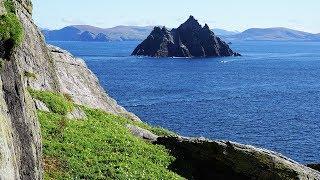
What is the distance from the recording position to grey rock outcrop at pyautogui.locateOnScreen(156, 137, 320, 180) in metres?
30.2

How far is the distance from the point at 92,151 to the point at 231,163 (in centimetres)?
888

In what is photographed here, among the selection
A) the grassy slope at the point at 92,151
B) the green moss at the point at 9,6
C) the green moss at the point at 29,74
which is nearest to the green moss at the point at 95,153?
the grassy slope at the point at 92,151

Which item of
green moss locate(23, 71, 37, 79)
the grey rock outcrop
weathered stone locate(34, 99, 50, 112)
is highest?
green moss locate(23, 71, 37, 79)

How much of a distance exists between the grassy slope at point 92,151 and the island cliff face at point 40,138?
1638 millimetres

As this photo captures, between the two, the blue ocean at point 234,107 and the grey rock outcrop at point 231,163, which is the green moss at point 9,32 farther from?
the blue ocean at point 234,107

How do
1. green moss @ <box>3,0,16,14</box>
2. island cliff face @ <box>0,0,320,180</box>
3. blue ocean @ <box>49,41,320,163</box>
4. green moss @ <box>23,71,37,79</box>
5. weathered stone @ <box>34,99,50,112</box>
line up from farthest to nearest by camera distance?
1. blue ocean @ <box>49,41,320,163</box>
2. green moss @ <box>23,71,37,79</box>
3. weathered stone @ <box>34,99,50,112</box>
4. green moss @ <box>3,0,16,14</box>
5. island cliff face @ <box>0,0,320,180</box>

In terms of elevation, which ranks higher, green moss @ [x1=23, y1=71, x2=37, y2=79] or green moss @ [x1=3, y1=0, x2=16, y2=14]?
green moss @ [x1=3, y1=0, x2=16, y2=14]

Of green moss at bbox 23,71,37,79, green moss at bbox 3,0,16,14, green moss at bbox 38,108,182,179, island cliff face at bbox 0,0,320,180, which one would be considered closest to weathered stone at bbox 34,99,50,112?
island cliff face at bbox 0,0,320,180

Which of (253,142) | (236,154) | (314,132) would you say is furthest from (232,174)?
(314,132)

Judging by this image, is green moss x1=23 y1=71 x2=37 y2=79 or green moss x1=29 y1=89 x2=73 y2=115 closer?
green moss x1=29 y1=89 x2=73 y2=115

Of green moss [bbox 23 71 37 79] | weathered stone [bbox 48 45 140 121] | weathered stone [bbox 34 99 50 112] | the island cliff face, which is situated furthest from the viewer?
weathered stone [bbox 48 45 140 121]

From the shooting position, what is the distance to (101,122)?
39.2 metres

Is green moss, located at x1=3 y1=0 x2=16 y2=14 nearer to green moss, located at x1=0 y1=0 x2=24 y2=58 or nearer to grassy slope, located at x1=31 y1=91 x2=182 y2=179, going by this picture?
green moss, located at x1=0 y1=0 x2=24 y2=58

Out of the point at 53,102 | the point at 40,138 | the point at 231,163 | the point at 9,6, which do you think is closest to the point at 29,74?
the point at 53,102
